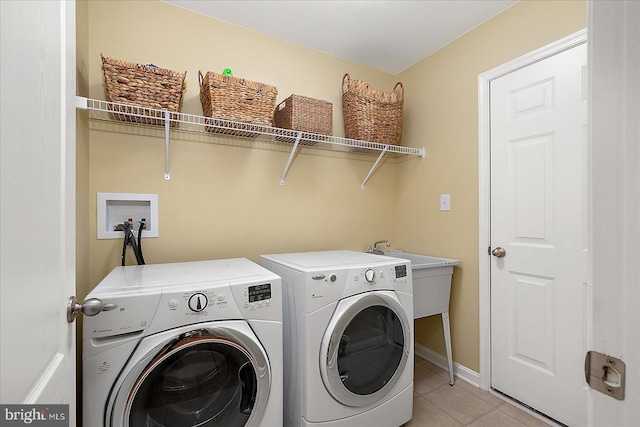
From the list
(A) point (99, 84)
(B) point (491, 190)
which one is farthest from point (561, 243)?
(A) point (99, 84)

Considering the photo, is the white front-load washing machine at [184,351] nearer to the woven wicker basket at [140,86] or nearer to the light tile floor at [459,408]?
the woven wicker basket at [140,86]

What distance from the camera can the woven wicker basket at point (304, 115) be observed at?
1958 millimetres

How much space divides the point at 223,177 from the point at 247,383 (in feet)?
4.15

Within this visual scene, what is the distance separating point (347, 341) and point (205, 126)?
1.51m

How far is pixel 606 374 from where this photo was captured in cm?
46

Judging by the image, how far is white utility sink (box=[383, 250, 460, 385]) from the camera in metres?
2.00

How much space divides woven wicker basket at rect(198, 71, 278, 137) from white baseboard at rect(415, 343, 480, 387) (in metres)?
2.15

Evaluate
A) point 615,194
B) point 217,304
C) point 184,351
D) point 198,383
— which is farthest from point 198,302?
point 615,194

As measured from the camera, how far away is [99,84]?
1686 mm

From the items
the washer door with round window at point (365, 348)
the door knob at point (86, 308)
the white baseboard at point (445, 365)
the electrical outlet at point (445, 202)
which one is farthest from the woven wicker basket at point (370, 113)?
the door knob at point (86, 308)

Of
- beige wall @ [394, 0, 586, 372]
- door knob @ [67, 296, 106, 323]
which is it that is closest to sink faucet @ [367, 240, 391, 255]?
beige wall @ [394, 0, 586, 372]

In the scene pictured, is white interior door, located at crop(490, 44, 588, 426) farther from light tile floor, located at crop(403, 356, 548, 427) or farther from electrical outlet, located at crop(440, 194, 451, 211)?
electrical outlet, located at crop(440, 194, 451, 211)

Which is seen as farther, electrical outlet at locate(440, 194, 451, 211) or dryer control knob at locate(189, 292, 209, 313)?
electrical outlet at locate(440, 194, 451, 211)

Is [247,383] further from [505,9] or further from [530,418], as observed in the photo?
[505,9]
